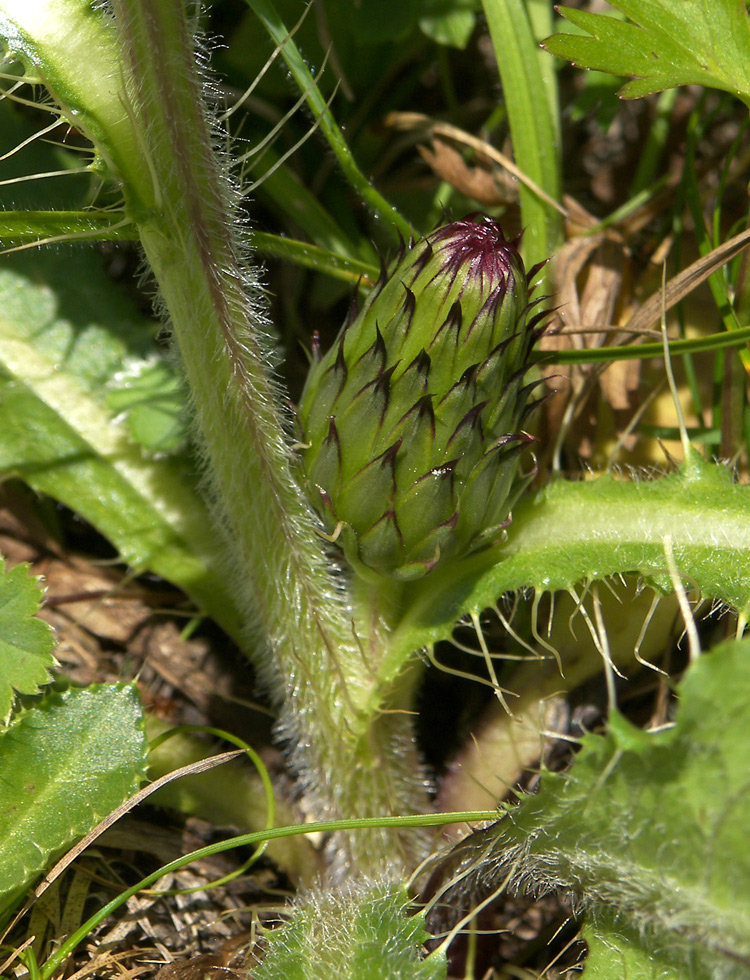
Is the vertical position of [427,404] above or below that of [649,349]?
above

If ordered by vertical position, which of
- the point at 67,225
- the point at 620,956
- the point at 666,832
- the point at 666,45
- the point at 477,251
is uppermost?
the point at 67,225

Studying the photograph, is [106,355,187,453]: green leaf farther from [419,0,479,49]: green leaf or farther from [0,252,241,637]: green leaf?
[419,0,479,49]: green leaf

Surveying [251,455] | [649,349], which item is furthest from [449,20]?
[251,455]

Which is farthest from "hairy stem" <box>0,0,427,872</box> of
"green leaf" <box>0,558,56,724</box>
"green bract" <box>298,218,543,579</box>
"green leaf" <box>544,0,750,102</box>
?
"green leaf" <box>544,0,750,102</box>

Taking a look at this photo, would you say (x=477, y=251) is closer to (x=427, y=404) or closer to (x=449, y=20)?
(x=427, y=404)

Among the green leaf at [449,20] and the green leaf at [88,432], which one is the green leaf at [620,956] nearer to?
the green leaf at [88,432]

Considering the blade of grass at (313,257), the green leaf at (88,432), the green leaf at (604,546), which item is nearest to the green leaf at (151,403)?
the green leaf at (88,432)

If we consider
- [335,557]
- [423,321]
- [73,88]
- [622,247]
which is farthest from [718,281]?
[73,88]
